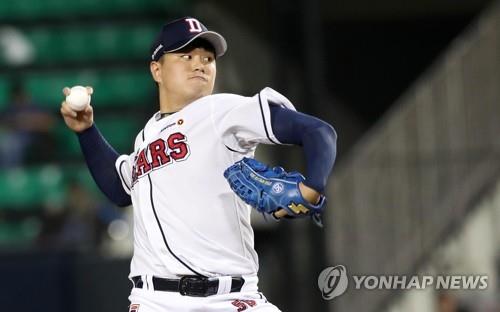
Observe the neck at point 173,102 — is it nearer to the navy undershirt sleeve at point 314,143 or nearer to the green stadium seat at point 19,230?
the navy undershirt sleeve at point 314,143

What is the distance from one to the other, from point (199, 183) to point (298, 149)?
4.94 metres

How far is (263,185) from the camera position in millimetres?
3754

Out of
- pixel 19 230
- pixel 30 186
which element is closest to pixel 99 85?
pixel 30 186

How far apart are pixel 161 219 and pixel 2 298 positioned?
4024 millimetres

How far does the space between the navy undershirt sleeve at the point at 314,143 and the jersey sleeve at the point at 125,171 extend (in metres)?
0.92

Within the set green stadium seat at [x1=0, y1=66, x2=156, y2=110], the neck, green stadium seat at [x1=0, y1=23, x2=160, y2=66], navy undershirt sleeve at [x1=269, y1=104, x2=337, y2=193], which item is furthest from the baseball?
green stadium seat at [x1=0, y1=23, x2=160, y2=66]

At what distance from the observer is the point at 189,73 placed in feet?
13.8

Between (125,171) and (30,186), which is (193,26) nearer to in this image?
(125,171)

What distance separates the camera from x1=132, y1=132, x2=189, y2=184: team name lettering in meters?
4.07

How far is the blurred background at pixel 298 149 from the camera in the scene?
838cm

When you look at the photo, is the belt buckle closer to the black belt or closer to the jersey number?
the black belt

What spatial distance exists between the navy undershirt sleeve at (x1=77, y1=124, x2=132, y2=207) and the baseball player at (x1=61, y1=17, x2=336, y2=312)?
1.14 feet

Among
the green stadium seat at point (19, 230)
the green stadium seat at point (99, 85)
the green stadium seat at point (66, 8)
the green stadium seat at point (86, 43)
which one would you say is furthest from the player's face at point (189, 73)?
the green stadium seat at point (66, 8)

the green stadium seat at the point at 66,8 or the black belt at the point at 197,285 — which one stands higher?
the green stadium seat at the point at 66,8
